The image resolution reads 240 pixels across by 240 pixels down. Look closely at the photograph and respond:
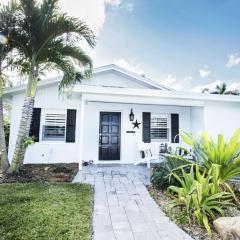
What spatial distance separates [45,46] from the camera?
19.2 feet

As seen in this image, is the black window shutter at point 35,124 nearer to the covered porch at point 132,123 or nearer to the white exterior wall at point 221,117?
the covered porch at point 132,123

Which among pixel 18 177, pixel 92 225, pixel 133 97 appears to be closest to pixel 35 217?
pixel 92 225

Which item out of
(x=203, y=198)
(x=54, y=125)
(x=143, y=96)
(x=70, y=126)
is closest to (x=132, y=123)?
(x=143, y=96)

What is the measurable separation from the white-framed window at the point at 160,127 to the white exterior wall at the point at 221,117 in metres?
1.76

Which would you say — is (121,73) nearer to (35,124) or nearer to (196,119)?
(196,119)

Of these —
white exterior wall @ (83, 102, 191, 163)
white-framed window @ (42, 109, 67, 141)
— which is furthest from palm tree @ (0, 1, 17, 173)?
white exterior wall @ (83, 102, 191, 163)

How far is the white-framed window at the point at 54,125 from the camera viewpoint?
27.2 ft

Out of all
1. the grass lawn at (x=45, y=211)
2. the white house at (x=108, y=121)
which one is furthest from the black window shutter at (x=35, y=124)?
the grass lawn at (x=45, y=211)

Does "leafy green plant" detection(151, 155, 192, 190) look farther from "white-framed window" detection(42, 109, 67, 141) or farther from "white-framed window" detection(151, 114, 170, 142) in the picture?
"white-framed window" detection(42, 109, 67, 141)

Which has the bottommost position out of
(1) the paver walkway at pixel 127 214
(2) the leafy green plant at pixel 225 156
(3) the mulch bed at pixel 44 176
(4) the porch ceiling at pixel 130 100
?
(1) the paver walkway at pixel 127 214

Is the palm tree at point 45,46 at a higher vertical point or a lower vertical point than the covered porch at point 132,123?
higher

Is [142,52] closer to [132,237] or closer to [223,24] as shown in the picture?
[223,24]

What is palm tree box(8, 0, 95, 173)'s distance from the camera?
5520 mm

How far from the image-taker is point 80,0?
6.11 m
